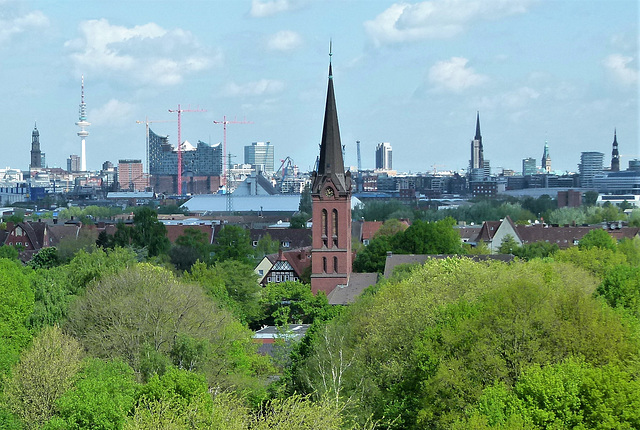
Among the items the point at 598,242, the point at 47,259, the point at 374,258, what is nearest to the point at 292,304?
the point at 374,258

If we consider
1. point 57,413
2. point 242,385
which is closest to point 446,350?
point 242,385

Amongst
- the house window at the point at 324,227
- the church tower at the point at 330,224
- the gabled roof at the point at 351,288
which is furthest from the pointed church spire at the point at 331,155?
the gabled roof at the point at 351,288

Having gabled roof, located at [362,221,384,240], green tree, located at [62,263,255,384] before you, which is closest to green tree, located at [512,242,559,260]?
gabled roof, located at [362,221,384,240]

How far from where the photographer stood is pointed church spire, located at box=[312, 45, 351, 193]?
65.9m

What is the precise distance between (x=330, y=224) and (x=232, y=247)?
17022 mm

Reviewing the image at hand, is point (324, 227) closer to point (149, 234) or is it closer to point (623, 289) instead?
point (149, 234)

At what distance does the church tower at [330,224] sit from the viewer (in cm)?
6581

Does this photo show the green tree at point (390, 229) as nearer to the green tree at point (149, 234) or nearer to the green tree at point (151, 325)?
the green tree at point (149, 234)

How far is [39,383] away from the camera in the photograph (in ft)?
104

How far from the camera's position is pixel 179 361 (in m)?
35.6

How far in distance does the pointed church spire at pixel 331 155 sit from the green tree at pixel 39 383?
33.2 meters

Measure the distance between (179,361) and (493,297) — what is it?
9.39 metres

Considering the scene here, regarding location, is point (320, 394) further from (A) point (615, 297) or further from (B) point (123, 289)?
(A) point (615, 297)

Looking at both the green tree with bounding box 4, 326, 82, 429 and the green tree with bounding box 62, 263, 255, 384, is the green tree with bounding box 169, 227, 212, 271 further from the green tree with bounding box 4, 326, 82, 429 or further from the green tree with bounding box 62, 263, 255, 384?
the green tree with bounding box 4, 326, 82, 429
